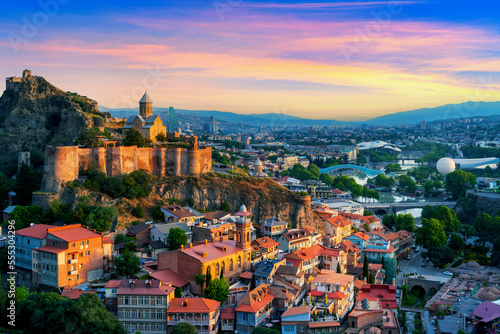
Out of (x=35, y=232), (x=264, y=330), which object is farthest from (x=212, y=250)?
(x=35, y=232)

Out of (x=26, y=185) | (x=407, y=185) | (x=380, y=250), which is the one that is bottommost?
(x=380, y=250)

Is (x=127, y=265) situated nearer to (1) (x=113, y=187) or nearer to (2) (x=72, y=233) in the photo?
(2) (x=72, y=233)

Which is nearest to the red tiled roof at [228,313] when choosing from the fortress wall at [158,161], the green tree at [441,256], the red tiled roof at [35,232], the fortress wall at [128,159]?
the red tiled roof at [35,232]

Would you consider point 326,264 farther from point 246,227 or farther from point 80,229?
point 80,229

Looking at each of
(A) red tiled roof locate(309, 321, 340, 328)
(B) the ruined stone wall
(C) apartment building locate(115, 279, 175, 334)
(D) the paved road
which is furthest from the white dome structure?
(C) apartment building locate(115, 279, 175, 334)

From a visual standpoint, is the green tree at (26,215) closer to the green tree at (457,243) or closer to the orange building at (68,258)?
the orange building at (68,258)
